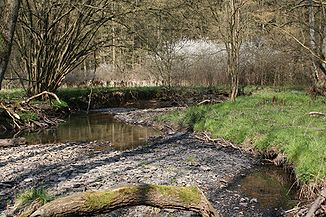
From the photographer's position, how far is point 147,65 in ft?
102

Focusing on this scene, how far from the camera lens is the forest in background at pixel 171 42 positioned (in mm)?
18703

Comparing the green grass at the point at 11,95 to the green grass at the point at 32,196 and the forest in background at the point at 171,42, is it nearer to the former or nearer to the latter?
the forest in background at the point at 171,42

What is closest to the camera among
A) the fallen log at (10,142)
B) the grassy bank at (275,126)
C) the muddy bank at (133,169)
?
the muddy bank at (133,169)

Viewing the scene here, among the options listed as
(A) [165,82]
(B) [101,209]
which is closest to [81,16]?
(A) [165,82]

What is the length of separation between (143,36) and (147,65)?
992cm

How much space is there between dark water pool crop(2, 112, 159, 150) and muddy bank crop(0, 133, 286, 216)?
124cm

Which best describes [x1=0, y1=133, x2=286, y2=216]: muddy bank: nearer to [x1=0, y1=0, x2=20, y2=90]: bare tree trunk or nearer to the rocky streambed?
the rocky streambed

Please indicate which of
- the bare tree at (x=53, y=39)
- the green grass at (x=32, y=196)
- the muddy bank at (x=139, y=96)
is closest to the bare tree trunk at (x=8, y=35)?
the green grass at (x=32, y=196)

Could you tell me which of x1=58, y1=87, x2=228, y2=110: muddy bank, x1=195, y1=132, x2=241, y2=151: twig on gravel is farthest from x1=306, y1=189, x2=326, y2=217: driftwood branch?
x1=58, y1=87, x2=228, y2=110: muddy bank

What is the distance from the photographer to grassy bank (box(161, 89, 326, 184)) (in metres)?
7.90

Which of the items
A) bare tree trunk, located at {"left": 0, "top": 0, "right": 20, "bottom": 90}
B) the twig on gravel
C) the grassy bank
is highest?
bare tree trunk, located at {"left": 0, "top": 0, "right": 20, "bottom": 90}

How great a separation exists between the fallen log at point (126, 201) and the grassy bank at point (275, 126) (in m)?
3.10

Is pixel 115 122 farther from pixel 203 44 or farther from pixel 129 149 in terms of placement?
pixel 203 44

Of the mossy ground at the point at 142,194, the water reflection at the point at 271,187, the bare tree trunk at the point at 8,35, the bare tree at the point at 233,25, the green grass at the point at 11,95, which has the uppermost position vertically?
the bare tree at the point at 233,25
